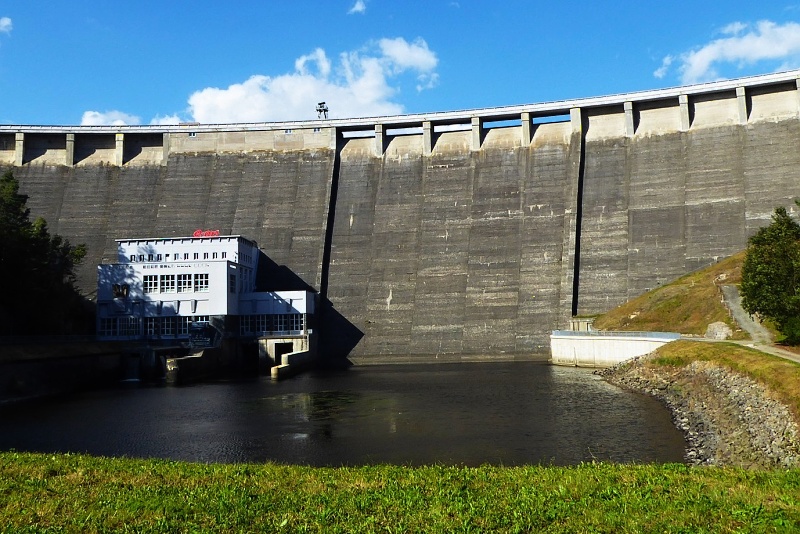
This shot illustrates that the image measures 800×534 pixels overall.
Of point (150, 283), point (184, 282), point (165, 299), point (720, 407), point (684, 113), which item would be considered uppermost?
point (684, 113)

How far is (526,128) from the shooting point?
75.2m

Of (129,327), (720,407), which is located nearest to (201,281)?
(129,327)

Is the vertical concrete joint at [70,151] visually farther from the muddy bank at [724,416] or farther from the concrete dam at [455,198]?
the muddy bank at [724,416]

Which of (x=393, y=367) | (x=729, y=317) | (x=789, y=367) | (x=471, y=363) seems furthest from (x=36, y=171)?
(x=789, y=367)

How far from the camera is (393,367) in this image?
201 feet

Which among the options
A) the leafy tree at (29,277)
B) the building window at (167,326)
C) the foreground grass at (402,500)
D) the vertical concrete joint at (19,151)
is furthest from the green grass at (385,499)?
the vertical concrete joint at (19,151)

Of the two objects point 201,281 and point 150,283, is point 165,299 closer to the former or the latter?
point 150,283

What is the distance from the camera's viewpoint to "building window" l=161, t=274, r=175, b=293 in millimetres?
61719

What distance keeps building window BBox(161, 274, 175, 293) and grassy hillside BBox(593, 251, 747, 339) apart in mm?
38712

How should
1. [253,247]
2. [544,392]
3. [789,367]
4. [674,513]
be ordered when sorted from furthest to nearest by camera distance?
[253,247] → [544,392] → [789,367] → [674,513]

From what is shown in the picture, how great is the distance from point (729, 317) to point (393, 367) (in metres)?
28.4

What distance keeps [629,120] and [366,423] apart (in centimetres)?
5464

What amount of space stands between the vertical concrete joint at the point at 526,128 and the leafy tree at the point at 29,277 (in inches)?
1905

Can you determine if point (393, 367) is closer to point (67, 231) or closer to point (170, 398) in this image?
point (170, 398)
